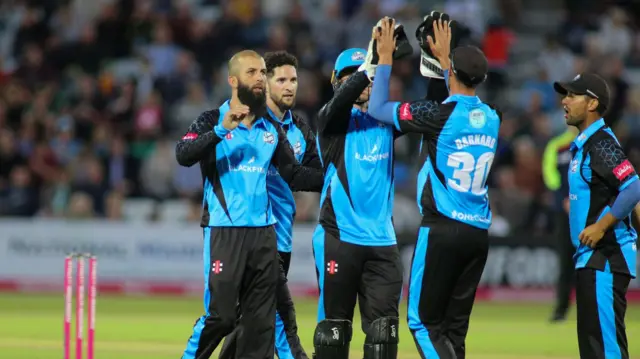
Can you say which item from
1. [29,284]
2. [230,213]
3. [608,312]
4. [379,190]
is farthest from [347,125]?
[29,284]

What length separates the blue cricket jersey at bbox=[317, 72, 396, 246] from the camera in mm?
8336

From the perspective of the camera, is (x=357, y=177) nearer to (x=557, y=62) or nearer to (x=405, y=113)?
(x=405, y=113)

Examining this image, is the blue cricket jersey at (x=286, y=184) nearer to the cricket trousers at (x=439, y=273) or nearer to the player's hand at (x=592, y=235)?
the cricket trousers at (x=439, y=273)

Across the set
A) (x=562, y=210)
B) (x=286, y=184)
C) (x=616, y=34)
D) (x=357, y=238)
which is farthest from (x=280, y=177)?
(x=616, y=34)

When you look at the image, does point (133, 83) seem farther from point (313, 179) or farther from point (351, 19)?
point (313, 179)

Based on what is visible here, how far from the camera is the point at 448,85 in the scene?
8.11 metres

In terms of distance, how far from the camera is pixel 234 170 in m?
8.33

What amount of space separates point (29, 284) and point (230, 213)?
11690 mm

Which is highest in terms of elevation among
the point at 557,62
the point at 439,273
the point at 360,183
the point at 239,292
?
the point at 557,62

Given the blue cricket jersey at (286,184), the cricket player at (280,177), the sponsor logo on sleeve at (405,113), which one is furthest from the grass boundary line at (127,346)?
the sponsor logo on sleeve at (405,113)

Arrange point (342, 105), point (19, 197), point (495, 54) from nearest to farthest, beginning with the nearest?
1. point (342, 105)
2. point (19, 197)
3. point (495, 54)

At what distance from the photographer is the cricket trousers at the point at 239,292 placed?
8180mm

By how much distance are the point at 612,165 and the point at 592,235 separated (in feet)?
1.67

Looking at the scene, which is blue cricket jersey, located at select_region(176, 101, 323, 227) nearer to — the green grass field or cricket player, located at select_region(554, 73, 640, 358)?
cricket player, located at select_region(554, 73, 640, 358)
